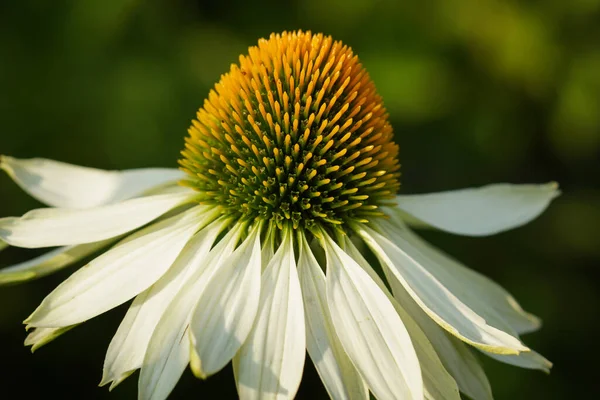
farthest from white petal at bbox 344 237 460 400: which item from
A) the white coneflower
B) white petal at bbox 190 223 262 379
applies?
white petal at bbox 190 223 262 379

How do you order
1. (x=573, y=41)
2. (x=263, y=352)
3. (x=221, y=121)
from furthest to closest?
(x=573, y=41)
(x=221, y=121)
(x=263, y=352)

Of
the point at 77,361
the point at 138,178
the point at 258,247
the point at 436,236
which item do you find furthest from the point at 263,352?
the point at 436,236

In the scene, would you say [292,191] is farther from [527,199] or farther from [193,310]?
[527,199]

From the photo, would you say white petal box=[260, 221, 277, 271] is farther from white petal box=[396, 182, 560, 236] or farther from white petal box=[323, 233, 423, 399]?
white petal box=[396, 182, 560, 236]

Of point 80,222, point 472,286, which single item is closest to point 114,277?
point 80,222

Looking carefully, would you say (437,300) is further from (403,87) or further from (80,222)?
(403,87)

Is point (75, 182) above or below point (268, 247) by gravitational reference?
above
